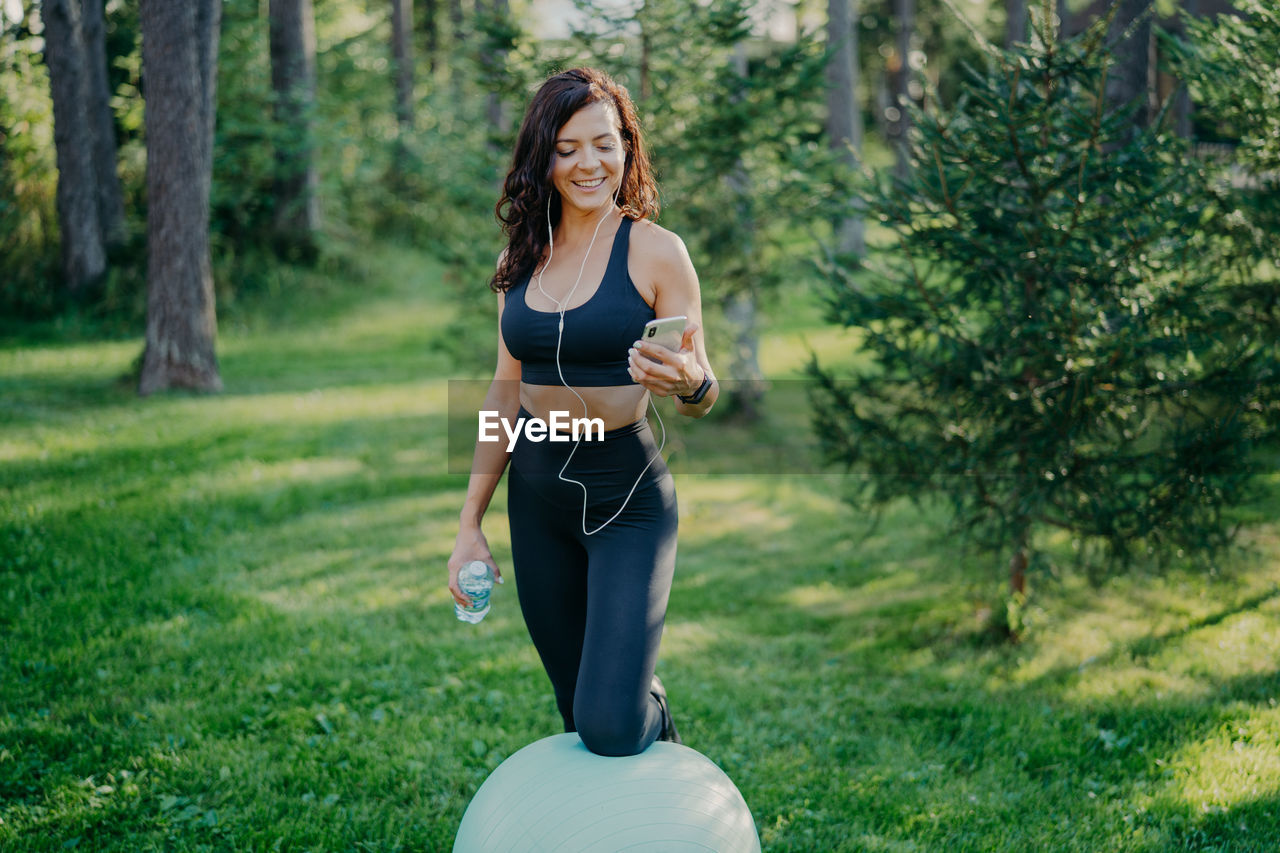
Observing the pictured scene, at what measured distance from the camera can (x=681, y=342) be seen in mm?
2430

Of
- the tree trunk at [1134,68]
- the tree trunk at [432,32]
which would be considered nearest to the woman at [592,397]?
the tree trunk at [1134,68]

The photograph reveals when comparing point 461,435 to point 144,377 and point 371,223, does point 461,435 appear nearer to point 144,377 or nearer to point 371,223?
point 144,377

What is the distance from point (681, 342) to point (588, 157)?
0.71m

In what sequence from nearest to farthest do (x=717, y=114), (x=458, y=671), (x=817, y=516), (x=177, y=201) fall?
1. (x=458, y=671)
2. (x=717, y=114)
3. (x=817, y=516)
4. (x=177, y=201)

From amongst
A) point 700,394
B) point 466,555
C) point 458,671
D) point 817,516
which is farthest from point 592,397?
point 817,516

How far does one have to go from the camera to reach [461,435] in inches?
407

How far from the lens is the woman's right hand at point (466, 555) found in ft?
9.82

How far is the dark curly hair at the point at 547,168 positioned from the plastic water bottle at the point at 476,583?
2.82ft

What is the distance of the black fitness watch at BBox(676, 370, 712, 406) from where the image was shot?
2.55 meters

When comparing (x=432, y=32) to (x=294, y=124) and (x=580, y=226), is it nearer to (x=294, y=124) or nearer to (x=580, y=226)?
(x=294, y=124)

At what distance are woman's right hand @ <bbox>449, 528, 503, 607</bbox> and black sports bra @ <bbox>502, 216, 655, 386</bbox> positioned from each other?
55 centimetres

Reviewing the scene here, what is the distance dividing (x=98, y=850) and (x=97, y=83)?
13.5m

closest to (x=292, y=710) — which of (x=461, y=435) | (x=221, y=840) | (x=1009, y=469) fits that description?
(x=221, y=840)

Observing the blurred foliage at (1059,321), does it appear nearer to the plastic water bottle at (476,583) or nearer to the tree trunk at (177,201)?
the plastic water bottle at (476,583)
